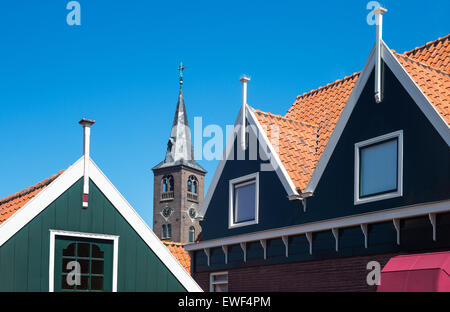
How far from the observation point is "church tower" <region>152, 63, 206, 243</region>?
118 m

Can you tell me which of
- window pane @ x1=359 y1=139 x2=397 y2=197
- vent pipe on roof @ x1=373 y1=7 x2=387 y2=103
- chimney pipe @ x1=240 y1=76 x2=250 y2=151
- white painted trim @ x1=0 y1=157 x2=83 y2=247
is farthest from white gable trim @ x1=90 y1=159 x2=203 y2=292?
A: vent pipe on roof @ x1=373 y1=7 x2=387 y2=103

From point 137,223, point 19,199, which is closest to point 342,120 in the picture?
point 137,223

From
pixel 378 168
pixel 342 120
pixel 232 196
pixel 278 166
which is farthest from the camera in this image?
pixel 232 196

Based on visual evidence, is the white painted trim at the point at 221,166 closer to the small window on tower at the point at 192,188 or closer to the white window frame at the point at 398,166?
the white window frame at the point at 398,166

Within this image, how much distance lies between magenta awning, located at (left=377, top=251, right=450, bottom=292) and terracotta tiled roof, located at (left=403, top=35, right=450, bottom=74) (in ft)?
22.3

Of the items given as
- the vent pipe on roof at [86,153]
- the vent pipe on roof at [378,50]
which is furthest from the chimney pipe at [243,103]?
the vent pipe on roof at [86,153]

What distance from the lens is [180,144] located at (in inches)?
4690

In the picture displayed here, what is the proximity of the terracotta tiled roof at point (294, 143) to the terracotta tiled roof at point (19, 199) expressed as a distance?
7468mm

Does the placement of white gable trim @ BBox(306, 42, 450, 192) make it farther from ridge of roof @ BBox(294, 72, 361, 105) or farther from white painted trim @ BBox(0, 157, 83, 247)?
white painted trim @ BBox(0, 157, 83, 247)

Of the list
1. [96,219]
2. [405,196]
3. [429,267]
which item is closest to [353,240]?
[405,196]

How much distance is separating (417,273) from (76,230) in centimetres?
811

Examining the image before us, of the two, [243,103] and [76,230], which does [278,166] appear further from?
[76,230]

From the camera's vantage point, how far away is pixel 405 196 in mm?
16953

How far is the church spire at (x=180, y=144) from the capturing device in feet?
373
